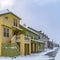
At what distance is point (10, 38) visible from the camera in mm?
35500

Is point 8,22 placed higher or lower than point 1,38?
higher

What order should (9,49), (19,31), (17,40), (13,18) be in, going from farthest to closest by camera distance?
(19,31)
(13,18)
(17,40)
(9,49)

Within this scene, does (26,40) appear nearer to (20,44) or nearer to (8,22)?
(20,44)

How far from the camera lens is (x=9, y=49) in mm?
30078

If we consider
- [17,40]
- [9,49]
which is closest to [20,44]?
[17,40]

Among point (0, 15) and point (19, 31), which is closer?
point (0, 15)

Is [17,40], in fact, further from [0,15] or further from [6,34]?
[0,15]

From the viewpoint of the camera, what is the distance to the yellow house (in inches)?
1195

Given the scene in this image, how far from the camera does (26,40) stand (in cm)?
3631

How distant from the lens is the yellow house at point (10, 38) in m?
30.3

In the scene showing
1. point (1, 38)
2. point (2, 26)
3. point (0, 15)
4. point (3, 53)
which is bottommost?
point (3, 53)

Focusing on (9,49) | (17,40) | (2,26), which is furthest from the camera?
(17,40)

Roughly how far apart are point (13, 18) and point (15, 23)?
61.5 inches

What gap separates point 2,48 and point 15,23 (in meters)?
9.47
